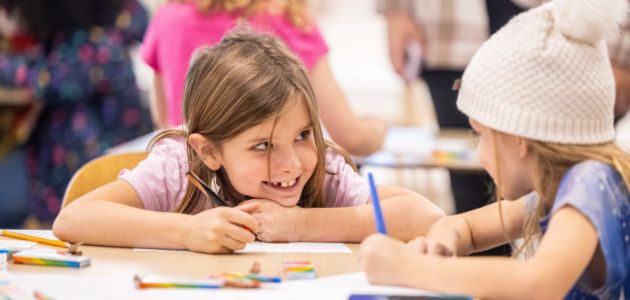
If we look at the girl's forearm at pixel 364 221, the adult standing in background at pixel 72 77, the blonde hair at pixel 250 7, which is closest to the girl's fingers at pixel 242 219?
the girl's forearm at pixel 364 221

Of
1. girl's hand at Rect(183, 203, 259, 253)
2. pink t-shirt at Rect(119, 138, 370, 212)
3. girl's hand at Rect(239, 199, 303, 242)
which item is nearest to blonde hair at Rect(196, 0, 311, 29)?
pink t-shirt at Rect(119, 138, 370, 212)

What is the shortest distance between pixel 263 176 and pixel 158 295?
1.52ft

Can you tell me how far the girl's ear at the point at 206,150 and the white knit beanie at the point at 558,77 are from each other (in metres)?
0.56

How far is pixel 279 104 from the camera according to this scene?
158cm

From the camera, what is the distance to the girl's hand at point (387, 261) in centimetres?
121

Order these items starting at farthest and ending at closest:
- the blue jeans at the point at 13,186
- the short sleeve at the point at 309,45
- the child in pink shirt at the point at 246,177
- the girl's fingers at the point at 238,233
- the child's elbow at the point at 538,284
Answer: the blue jeans at the point at 13,186 < the short sleeve at the point at 309,45 < the child in pink shirt at the point at 246,177 < the girl's fingers at the point at 238,233 < the child's elbow at the point at 538,284

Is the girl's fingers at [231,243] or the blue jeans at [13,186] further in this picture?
the blue jeans at [13,186]

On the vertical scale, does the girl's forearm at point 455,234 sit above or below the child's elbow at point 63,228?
below

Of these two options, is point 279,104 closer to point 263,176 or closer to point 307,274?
point 263,176

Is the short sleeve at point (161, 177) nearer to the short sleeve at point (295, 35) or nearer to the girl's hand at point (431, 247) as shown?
the girl's hand at point (431, 247)

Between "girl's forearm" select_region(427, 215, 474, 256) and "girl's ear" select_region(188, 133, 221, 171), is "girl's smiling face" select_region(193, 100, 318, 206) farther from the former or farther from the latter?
"girl's forearm" select_region(427, 215, 474, 256)

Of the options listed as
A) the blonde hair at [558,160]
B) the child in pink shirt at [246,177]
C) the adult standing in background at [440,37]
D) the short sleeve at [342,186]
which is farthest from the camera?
the adult standing in background at [440,37]

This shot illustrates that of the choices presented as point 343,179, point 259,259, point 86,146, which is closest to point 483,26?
point 86,146

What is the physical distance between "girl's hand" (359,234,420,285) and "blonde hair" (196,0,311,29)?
1292 millimetres
